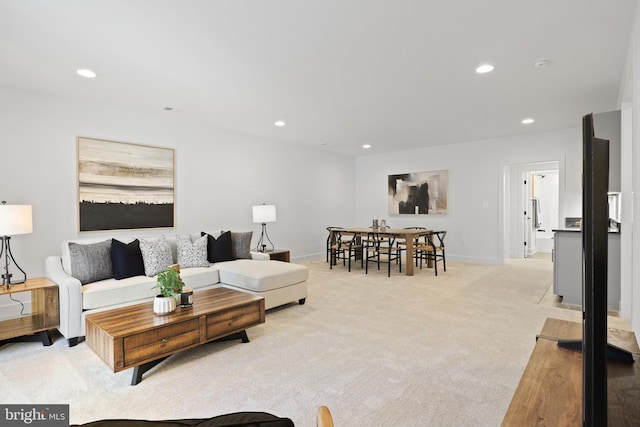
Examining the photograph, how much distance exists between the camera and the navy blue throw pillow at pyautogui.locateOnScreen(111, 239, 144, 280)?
3609mm

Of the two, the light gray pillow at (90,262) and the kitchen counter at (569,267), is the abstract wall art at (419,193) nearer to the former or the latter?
the kitchen counter at (569,267)

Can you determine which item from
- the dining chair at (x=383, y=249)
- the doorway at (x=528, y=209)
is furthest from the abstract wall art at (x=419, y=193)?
the doorway at (x=528, y=209)

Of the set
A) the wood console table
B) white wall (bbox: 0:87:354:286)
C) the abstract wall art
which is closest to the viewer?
the wood console table

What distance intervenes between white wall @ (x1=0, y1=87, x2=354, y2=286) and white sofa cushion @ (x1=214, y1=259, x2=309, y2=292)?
5.19 ft

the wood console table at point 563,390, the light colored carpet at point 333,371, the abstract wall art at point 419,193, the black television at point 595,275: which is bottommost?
the light colored carpet at point 333,371

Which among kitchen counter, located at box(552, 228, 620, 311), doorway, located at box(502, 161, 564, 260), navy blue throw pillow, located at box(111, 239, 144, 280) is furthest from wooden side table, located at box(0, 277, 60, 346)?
doorway, located at box(502, 161, 564, 260)

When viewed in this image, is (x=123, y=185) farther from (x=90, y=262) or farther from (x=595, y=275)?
(x=595, y=275)

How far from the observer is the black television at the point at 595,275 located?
0.72 metres

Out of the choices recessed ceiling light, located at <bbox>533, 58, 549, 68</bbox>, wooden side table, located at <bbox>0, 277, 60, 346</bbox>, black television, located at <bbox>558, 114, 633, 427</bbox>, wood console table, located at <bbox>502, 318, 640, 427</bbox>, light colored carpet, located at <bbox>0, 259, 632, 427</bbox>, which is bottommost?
light colored carpet, located at <bbox>0, 259, 632, 427</bbox>

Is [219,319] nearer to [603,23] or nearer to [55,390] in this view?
[55,390]

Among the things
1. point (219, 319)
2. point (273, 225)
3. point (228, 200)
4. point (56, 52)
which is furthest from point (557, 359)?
point (273, 225)

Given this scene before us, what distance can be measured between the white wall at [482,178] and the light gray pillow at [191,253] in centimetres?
504

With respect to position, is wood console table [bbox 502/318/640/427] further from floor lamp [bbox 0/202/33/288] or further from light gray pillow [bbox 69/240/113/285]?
floor lamp [bbox 0/202/33/288]

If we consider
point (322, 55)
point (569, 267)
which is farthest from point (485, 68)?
point (569, 267)
